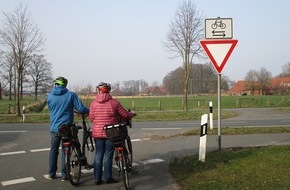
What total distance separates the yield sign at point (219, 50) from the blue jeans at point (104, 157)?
10.7 feet

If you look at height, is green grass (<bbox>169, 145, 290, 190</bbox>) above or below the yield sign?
below

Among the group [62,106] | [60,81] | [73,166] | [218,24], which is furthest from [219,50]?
[73,166]

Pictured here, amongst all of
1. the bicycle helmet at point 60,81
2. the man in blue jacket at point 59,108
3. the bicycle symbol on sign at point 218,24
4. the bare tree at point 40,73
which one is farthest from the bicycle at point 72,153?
the bare tree at point 40,73

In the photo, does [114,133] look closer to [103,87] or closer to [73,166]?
[103,87]

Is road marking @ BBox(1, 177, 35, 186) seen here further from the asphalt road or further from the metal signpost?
the metal signpost

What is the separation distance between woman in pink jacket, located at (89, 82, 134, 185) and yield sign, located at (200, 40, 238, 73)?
9.37 ft

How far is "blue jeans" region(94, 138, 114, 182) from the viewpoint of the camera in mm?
6293

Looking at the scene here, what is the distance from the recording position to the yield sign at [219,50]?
811cm

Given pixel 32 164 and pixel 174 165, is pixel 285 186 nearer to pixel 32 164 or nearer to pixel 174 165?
pixel 174 165

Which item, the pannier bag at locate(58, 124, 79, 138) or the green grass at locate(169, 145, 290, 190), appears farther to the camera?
the pannier bag at locate(58, 124, 79, 138)

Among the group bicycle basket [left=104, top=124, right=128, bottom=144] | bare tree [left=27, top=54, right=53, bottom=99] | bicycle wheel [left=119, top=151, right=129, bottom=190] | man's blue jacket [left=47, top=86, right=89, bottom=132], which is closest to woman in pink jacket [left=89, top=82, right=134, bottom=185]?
bicycle basket [left=104, top=124, right=128, bottom=144]

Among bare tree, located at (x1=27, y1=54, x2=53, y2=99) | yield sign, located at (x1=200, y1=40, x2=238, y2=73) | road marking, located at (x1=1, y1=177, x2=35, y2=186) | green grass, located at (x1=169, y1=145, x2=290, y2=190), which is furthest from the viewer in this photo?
bare tree, located at (x1=27, y1=54, x2=53, y2=99)

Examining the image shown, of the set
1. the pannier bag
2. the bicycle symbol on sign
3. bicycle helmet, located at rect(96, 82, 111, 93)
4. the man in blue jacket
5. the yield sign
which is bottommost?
the pannier bag

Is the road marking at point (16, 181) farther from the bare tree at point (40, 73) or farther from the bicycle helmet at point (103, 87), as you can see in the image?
the bare tree at point (40, 73)
